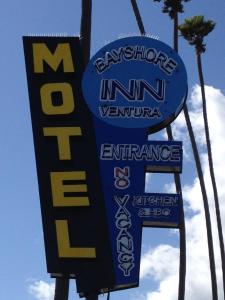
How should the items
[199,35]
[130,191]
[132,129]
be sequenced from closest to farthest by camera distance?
[130,191], [132,129], [199,35]

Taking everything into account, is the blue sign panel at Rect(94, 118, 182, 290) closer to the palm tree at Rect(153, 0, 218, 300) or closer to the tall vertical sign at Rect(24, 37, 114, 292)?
the tall vertical sign at Rect(24, 37, 114, 292)

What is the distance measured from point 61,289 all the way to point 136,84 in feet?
17.3

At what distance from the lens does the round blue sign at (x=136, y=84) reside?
18969 mm

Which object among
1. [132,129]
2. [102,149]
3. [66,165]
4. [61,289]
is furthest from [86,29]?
[61,289]

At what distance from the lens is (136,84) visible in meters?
19.3

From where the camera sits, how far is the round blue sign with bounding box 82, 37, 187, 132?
18969 millimetres

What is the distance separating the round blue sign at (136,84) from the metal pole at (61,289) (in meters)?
4.00

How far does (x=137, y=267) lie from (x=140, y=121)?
351 cm

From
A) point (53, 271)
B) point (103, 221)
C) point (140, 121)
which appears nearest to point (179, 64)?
point (140, 121)

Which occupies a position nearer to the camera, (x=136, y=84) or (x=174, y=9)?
(x=136, y=84)

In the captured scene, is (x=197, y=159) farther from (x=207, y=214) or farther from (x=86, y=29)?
(x=86, y=29)

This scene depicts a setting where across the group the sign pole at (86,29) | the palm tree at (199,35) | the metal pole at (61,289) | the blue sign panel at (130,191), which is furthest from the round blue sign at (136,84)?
the palm tree at (199,35)

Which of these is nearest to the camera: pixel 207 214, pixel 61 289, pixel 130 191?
pixel 130 191

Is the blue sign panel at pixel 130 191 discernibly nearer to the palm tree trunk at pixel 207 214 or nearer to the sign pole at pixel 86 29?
the sign pole at pixel 86 29
